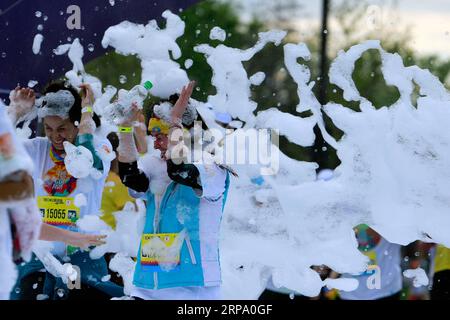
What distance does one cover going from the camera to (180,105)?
4.46 meters

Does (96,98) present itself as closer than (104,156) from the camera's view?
No

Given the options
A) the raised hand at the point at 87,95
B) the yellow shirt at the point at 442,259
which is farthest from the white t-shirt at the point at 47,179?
the yellow shirt at the point at 442,259

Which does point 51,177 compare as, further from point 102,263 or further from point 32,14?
point 32,14

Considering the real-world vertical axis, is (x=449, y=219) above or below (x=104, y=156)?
below

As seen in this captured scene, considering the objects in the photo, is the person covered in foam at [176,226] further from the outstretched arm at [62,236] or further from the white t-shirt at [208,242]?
the outstretched arm at [62,236]

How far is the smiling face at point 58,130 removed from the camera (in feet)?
16.3

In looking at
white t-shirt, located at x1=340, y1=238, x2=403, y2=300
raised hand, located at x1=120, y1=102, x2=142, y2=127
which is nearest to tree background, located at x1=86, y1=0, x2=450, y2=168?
raised hand, located at x1=120, y1=102, x2=142, y2=127

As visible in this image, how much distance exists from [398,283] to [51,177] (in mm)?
2664

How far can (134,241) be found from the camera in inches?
217

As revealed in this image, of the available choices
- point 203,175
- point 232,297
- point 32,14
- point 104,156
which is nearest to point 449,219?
point 232,297

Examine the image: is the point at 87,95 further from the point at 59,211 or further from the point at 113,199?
the point at 113,199

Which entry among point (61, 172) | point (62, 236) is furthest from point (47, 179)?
point (62, 236)

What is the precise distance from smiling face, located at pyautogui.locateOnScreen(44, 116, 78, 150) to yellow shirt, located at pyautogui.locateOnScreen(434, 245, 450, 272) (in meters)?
2.25
